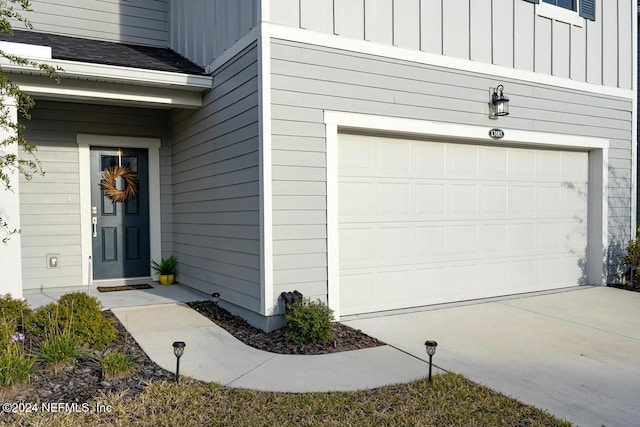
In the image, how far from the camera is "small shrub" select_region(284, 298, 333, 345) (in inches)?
185

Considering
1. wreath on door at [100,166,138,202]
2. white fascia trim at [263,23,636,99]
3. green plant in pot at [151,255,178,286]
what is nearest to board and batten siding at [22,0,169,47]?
wreath on door at [100,166,138,202]

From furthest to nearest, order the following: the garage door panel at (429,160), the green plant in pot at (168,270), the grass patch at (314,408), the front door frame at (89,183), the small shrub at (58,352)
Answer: the green plant in pot at (168,270) → the front door frame at (89,183) → the garage door panel at (429,160) → the small shrub at (58,352) → the grass patch at (314,408)

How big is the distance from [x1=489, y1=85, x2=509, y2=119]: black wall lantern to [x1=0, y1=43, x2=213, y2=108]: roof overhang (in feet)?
11.8

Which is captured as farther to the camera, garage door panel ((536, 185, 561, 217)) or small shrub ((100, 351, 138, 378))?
garage door panel ((536, 185, 561, 217))

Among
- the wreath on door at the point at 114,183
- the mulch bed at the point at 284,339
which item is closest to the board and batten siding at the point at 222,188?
the mulch bed at the point at 284,339

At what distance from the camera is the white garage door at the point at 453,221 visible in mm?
5898

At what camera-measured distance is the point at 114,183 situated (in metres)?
7.56

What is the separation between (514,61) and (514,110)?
25.4 inches

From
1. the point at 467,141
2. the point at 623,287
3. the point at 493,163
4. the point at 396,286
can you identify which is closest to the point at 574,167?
the point at 493,163

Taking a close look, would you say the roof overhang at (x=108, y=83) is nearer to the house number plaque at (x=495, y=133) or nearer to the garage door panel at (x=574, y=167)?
the house number plaque at (x=495, y=133)

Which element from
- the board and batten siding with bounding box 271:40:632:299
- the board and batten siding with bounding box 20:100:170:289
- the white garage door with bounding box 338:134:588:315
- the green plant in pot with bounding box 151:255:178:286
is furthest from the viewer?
the green plant in pot with bounding box 151:255:178:286

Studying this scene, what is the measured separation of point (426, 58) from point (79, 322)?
4663 millimetres

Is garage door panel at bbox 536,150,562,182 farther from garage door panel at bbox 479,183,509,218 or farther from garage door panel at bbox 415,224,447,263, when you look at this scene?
garage door panel at bbox 415,224,447,263

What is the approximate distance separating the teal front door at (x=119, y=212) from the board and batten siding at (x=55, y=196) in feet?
0.88
